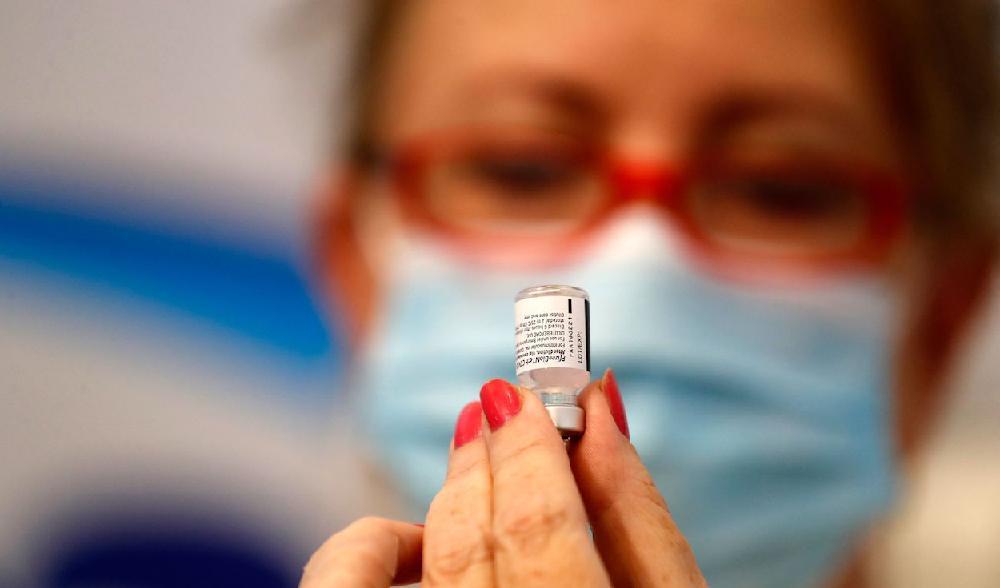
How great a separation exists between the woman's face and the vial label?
492mm

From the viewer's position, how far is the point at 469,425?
0.56 metres

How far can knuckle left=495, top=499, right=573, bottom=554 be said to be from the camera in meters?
0.46

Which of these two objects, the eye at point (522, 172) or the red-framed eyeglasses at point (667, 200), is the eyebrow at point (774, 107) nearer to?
the red-framed eyeglasses at point (667, 200)

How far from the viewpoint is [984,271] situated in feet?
3.97

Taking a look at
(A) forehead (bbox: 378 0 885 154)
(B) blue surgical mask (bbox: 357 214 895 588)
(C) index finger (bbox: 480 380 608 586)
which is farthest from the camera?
(A) forehead (bbox: 378 0 885 154)

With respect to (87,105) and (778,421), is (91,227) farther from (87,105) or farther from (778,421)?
(778,421)

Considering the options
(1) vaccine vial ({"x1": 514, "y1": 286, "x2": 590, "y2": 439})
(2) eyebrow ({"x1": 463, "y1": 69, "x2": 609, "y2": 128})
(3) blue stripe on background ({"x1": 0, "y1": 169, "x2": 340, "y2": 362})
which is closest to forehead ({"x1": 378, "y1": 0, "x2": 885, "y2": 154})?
(2) eyebrow ({"x1": 463, "y1": 69, "x2": 609, "y2": 128})

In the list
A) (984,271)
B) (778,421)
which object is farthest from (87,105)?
(984,271)

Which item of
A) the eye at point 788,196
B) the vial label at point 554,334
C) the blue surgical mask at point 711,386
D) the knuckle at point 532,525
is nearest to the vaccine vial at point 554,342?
the vial label at point 554,334

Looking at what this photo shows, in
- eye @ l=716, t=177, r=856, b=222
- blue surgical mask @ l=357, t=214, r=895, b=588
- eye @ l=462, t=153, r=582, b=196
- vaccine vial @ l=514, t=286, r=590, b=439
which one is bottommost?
vaccine vial @ l=514, t=286, r=590, b=439

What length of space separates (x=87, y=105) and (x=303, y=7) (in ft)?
1.09

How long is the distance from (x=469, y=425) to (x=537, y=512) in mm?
112

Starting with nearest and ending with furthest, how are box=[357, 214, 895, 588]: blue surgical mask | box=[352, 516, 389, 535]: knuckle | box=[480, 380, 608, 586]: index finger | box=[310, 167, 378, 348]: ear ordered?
box=[480, 380, 608, 586]: index finger < box=[352, 516, 389, 535]: knuckle < box=[357, 214, 895, 588]: blue surgical mask < box=[310, 167, 378, 348]: ear

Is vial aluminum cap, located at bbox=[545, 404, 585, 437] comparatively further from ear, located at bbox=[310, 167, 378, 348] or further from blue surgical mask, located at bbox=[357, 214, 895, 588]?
ear, located at bbox=[310, 167, 378, 348]
